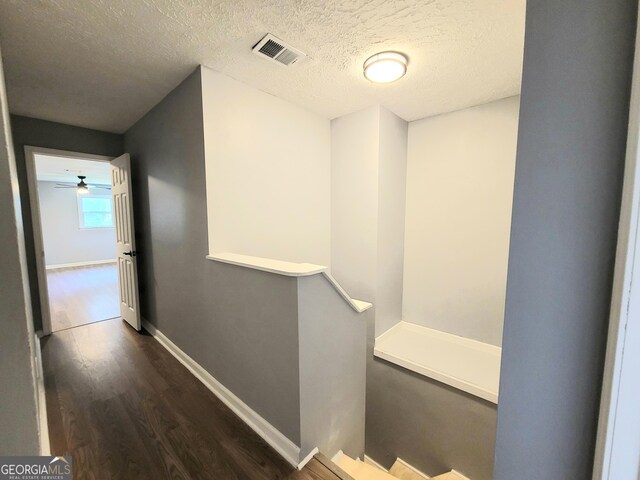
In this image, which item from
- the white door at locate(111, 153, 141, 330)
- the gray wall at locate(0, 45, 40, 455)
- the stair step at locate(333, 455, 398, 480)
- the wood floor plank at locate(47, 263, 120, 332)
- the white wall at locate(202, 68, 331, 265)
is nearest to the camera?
the gray wall at locate(0, 45, 40, 455)

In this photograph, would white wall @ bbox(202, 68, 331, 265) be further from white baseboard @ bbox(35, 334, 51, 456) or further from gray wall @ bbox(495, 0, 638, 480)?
gray wall @ bbox(495, 0, 638, 480)

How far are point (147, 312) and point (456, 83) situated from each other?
13.0 ft

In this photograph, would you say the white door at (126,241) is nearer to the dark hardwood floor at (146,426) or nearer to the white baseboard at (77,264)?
the dark hardwood floor at (146,426)

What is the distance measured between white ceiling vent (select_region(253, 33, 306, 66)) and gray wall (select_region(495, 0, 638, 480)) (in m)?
1.38

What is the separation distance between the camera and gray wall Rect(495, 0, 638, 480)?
1.99 ft

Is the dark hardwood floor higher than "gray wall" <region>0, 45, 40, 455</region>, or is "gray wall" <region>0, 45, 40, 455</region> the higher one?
"gray wall" <region>0, 45, 40, 455</region>

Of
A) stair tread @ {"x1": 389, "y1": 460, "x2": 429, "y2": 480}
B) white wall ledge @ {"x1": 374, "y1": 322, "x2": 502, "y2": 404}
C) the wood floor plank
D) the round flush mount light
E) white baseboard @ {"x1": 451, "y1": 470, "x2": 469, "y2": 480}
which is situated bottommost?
stair tread @ {"x1": 389, "y1": 460, "x2": 429, "y2": 480}

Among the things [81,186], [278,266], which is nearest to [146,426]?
[278,266]

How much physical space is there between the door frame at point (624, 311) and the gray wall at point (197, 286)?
1.14m

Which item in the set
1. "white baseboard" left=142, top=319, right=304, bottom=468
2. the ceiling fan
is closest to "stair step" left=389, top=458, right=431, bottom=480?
"white baseboard" left=142, top=319, right=304, bottom=468

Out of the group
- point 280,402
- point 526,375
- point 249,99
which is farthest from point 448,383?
point 249,99

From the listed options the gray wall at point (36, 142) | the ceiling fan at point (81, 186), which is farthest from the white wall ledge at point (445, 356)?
the ceiling fan at point (81, 186)

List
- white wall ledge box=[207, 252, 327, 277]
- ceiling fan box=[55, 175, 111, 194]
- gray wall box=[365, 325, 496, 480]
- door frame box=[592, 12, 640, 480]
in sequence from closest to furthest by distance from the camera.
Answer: door frame box=[592, 12, 640, 480]
white wall ledge box=[207, 252, 327, 277]
gray wall box=[365, 325, 496, 480]
ceiling fan box=[55, 175, 111, 194]

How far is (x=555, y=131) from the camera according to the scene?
67cm
